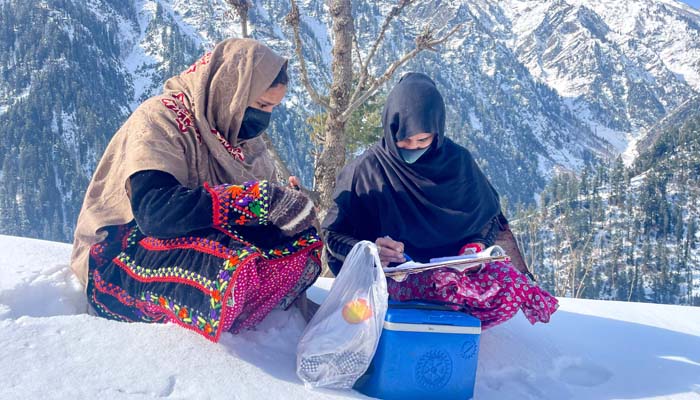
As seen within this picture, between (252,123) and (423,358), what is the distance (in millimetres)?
1091

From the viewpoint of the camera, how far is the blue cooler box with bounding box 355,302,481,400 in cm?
171

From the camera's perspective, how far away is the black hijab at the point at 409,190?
2.25m

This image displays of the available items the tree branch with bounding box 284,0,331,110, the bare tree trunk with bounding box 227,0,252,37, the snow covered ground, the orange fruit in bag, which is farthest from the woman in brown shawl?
the tree branch with bounding box 284,0,331,110

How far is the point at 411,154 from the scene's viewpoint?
226 centimetres

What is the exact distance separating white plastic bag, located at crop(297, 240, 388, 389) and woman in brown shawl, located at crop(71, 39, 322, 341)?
16 centimetres

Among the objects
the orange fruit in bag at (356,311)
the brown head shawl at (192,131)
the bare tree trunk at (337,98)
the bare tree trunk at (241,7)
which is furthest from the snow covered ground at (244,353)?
the bare tree trunk at (337,98)

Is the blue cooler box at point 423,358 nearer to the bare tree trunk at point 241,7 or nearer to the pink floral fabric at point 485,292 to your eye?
the pink floral fabric at point 485,292

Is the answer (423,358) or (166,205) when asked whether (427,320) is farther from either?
(166,205)

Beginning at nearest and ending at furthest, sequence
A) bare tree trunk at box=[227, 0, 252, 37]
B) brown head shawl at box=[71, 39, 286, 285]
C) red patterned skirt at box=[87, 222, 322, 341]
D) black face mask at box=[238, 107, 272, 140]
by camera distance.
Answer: red patterned skirt at box=[87, 222, 322, 341]
brown head shawl at box=[71, 39, 286, 285]
black face mask at box=[238, 107, 272, 140]
bare tree trunk at box=[227, 0, 252, 37]

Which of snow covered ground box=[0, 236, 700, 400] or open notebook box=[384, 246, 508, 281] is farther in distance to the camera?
open notebook box=[384, 246, 508, 281]

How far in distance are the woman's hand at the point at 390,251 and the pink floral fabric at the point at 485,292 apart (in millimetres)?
115

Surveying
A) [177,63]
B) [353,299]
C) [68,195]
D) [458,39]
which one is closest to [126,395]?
[353,299]

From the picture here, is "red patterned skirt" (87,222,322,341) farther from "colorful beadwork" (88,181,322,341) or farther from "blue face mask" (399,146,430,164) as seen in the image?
"blue face mask" (399,146,430,164)

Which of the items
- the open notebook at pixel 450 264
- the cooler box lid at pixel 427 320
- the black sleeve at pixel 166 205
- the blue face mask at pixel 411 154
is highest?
the blue face mask at pixel 411 154
